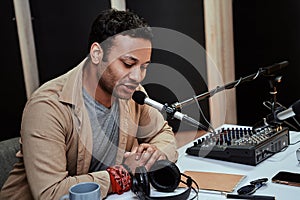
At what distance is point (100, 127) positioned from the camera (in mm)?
1636

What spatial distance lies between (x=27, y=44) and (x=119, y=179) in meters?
1.49

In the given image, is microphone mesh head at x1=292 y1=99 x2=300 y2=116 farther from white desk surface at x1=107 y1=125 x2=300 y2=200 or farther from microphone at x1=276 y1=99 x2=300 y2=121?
white desk surface at x1=107 y1=125 x2=300 y2=200

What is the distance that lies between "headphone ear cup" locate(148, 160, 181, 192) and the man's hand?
0.20ft

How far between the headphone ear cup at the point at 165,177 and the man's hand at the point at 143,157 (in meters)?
0.06

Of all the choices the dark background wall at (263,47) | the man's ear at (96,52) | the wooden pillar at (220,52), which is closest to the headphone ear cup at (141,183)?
the man's ear at (96,52)

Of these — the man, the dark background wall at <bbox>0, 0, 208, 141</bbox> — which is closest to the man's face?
the man

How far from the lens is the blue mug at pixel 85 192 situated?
1104 millimetres

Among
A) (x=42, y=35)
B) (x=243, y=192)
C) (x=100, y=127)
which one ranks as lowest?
(x=243, y=192)

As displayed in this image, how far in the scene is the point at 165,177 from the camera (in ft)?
4.64

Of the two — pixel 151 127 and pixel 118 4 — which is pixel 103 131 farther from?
pixel 118 4

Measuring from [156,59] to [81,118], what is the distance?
1.86 metres

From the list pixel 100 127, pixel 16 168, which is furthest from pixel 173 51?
pixel 16 168

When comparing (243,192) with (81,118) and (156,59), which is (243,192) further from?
(156,59)

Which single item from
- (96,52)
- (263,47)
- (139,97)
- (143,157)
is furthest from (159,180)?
(263,47)
